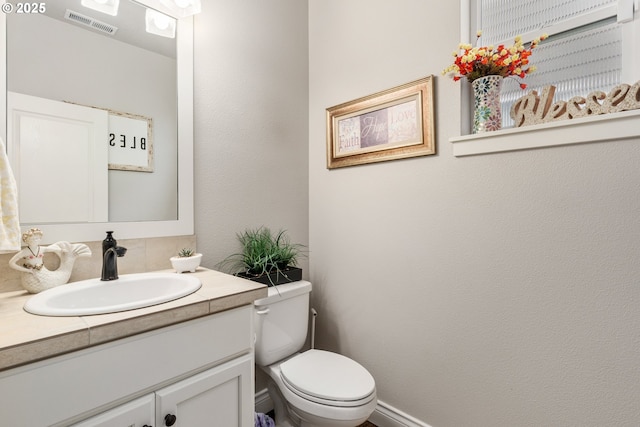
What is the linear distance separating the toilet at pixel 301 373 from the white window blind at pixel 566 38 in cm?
124

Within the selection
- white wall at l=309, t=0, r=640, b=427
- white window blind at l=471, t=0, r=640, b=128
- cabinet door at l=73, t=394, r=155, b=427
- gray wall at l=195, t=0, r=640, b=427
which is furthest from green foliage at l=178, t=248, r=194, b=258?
white window blind at l=471, t=0, r=640, b=128

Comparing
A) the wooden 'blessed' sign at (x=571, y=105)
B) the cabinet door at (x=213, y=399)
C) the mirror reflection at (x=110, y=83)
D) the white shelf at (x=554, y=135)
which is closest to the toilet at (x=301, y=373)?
the cabinet door at (x=213, y=399)

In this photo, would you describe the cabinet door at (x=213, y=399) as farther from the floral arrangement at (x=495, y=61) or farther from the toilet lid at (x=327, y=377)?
the floral arrangement at (x=495, y=61)

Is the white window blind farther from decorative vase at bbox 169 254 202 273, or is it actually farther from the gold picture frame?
decorative vase at bbox 169 254 202 273

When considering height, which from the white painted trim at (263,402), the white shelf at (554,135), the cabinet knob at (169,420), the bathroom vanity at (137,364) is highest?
the white shelf at (554,135)

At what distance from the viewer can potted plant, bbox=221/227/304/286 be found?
152 centimetres

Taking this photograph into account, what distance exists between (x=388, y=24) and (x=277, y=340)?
5.37 feet

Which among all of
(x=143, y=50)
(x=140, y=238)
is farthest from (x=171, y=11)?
(x=140, y=238)

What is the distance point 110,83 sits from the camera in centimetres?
126

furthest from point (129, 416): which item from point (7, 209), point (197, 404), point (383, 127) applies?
point (383, 127)

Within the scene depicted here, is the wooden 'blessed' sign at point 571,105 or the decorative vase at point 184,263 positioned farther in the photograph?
the decorative vase at point 184,263

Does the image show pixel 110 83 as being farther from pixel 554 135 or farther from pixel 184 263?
pixel 554 135

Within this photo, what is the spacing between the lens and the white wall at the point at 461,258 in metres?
1.01

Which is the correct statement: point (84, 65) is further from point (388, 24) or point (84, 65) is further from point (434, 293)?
point (434, 293)
